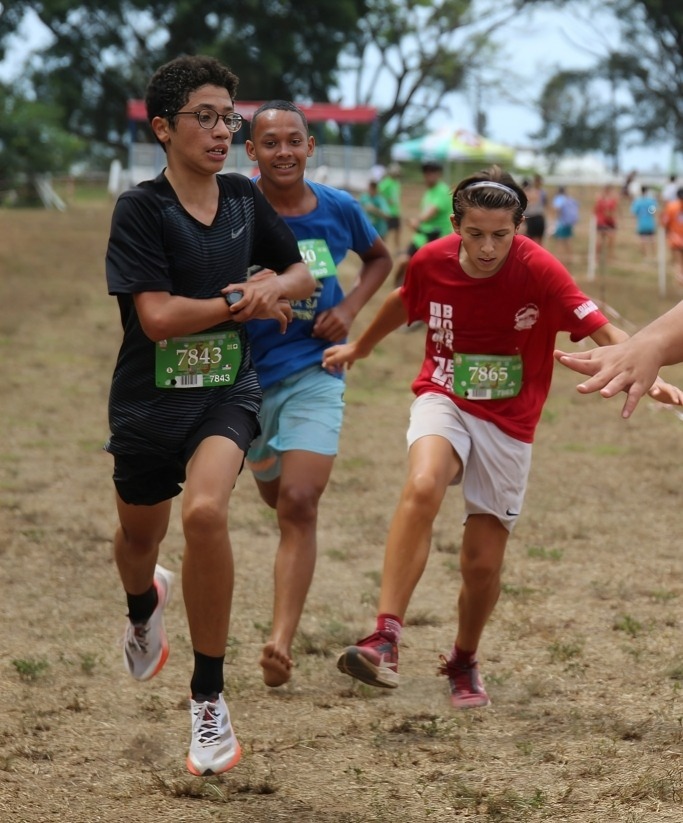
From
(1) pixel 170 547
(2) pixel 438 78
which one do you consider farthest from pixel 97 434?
(2) pixel 438 78

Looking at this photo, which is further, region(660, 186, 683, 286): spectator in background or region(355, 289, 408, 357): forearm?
region(660, 186, 683, 286): spectator in background

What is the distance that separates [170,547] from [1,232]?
23.6m

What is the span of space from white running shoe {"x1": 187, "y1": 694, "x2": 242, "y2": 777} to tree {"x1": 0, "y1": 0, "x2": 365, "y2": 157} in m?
44.9

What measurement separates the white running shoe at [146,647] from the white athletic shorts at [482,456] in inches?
46.9

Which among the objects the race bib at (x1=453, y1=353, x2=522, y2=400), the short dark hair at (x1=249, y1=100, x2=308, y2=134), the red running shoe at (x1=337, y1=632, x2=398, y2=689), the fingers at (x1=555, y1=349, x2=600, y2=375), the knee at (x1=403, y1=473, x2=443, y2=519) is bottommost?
the red running shoe at (x1=337, y1=632, x2=398, y2=689)

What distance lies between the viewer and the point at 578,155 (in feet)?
222

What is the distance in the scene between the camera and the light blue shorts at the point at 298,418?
506 centimetres

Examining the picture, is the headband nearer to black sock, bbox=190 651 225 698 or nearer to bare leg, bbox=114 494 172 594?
bare leg, bbox=114 494 172 594

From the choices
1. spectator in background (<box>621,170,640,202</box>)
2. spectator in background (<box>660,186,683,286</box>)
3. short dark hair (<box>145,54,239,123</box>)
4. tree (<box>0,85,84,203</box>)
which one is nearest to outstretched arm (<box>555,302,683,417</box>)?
short dark hair (<box>145,54,239,123</box>)

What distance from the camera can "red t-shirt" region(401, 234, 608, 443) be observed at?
4.60 m

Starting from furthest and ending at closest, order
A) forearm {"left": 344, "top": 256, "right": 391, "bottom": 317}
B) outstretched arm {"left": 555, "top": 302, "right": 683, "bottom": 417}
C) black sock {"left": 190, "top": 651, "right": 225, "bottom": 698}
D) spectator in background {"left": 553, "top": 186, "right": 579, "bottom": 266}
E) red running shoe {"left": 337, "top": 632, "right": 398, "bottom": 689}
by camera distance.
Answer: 1. spectator in background {"left": 553, "top": 186, "right": 579, "bottom": 266}
2. forearm {"left": 344, "top": 256, "right": 391, "bottom": 317}
3. red running shoe {"left": 337, "top": 632, "right": 398, "bottom": 689}
4. black sock {"left": 190, "top": 651, "right": 225, "bottom": 698}
5. outstretched arm {"left": 555, "top": 302, "right": 683, "bottom": 417}

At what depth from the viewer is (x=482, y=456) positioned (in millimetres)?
4703

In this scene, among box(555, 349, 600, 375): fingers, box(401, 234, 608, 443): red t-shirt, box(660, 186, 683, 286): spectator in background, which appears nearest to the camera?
box(555, 349, 600, 375): fingers

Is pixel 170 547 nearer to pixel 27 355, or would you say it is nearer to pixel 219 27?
pixel 27 355
